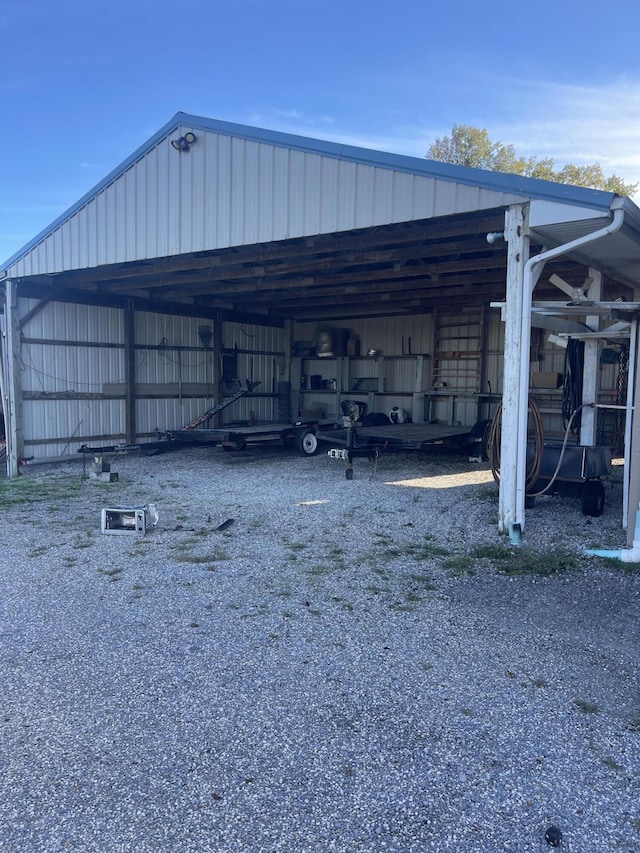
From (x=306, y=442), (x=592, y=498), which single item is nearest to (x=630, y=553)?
(x=592, y=498)

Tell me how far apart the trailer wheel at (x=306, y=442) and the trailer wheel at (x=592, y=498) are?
21.5 ft

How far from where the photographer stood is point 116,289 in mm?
12516

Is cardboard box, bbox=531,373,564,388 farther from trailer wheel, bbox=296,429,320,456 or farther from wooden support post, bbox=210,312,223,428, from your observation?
wooden support post, bbox=210,312,223,428

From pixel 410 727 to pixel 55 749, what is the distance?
1630mm

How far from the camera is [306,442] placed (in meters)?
12.7

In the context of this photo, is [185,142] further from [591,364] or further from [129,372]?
[591,364]

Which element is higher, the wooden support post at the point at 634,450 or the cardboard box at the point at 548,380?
the cardboard box at the point at 548,380

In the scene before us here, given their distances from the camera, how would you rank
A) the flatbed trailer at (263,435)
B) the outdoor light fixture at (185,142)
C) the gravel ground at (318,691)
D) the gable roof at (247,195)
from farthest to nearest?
the flatbed trailer at (263,435)
the outdoor light fixture at (185,142)
the gable roof at (247,195)
the gravel ground at (318,691)

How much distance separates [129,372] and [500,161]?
23.6 meters

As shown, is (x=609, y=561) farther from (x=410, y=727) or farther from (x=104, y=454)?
(x=104, y=454)

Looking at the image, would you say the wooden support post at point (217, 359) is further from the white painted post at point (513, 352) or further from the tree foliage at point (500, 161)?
the tree foliage at point (500, 161)

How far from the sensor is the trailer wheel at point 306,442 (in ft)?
41.4

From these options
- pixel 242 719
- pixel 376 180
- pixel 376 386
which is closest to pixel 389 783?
pixel 242 719

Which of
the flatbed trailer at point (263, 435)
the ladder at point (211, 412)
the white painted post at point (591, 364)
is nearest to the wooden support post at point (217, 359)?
the ladder at point (211, 412)
